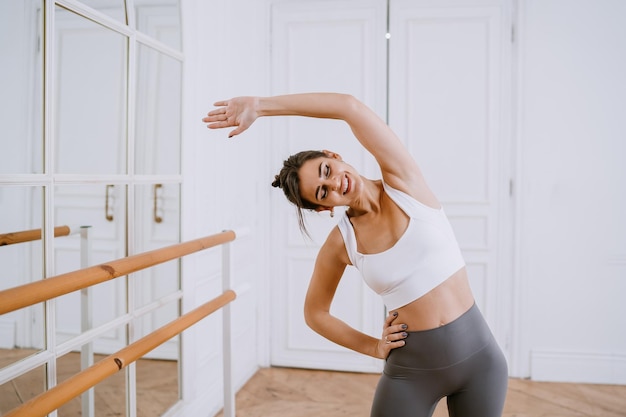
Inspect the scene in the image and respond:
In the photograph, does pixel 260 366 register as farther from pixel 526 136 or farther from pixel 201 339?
pixel 526 136

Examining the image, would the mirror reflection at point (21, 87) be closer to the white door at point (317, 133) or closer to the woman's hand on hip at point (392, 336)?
the woman's hand on hip at point (392, 336)

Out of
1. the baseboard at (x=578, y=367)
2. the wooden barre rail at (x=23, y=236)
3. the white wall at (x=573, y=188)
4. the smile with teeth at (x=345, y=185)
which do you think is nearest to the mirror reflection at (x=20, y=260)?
the wooden barre rail at (x=23, y=236)

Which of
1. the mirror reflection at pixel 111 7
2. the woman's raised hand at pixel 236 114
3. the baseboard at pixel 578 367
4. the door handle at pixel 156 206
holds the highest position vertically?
the mirror reflection at pixel 111 7

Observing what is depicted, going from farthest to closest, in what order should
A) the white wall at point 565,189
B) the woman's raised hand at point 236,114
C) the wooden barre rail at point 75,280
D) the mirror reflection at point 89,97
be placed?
the white wall at point 565,189 < the mirror reflection at point 89,97 < the woman's raised hand at point 236,114 < the wooden barre rail at point 75,280

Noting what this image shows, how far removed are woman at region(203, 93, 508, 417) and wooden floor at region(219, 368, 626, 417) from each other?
5.44 feet

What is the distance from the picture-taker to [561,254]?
11.1 ft

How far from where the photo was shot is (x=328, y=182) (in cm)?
138

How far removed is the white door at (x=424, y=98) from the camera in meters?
3.43

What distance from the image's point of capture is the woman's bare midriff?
1391mm

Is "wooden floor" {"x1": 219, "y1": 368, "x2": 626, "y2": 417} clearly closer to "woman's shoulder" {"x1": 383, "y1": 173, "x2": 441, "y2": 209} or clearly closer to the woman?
the woman

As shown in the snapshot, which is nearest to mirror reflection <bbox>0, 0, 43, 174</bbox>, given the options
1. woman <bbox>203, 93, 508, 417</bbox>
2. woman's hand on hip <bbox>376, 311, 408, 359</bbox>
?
woman <bbox>203, 93, 508, 417</bbox>

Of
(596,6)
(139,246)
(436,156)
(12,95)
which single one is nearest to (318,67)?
(436,156)

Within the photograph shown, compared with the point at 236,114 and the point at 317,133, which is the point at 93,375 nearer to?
the point at 236,114

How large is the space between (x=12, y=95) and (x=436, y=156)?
2565mm
